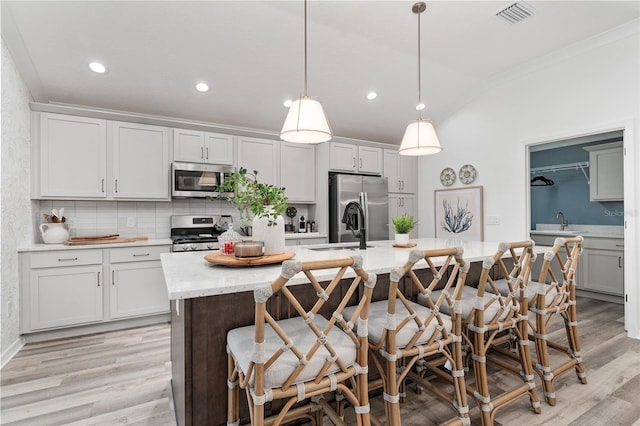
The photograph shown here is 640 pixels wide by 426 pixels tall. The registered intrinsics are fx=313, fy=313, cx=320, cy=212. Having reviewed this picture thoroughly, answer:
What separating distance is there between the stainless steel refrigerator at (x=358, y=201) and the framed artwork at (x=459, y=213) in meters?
0.90

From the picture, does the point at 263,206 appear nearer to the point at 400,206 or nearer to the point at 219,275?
the point at 219,275

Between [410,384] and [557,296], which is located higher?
[557,296]

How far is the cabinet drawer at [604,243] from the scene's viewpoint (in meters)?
3.99

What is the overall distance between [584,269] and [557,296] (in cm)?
304

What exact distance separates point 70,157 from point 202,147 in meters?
1.30

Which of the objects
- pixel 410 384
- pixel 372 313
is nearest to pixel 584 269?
pixel 410 384

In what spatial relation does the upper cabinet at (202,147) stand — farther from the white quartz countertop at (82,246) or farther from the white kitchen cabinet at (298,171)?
the white quartz countertop at (82,246)

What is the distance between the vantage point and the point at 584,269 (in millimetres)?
4309

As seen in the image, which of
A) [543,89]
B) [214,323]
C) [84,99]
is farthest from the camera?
[543,89]

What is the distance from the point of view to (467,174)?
15.2ft

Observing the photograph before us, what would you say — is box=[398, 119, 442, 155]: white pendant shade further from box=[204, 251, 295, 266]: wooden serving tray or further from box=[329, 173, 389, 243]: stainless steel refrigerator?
box=[329, 173, 389, 243]: stainless steel refrigerator

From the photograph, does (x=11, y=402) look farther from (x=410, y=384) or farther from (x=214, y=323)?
(x=410, y=384)

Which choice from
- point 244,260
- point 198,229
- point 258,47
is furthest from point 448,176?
point 244,260

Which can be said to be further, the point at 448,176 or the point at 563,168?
the point at 563,168
